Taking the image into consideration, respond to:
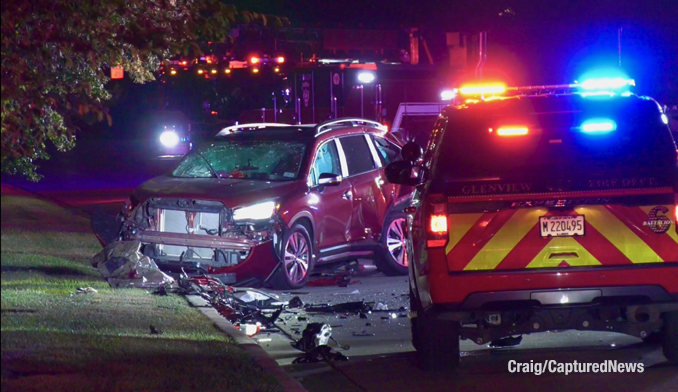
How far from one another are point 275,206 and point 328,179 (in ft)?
3.45

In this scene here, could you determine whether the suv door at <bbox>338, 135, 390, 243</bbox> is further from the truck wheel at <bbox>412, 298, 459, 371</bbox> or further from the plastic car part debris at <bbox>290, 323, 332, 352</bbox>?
the truck wheel at <bbox>412, 298, 459, 371</bbox>

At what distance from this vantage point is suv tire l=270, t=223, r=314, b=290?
11062 mm

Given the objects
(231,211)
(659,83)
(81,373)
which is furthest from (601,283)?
(659,83)

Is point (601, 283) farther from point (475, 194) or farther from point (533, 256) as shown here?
point (475, 194)

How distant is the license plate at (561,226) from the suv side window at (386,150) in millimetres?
6131

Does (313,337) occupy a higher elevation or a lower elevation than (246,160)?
lower

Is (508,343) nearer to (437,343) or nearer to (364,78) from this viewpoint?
(437,343)

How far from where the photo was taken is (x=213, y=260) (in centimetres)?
1095

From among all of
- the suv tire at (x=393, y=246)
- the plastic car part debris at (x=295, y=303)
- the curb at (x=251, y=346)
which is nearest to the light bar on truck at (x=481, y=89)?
the curb at (x=251, y=346)

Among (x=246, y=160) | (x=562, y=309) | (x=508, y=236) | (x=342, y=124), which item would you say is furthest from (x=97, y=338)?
(x=342, y=124)

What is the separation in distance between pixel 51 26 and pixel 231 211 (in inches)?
162

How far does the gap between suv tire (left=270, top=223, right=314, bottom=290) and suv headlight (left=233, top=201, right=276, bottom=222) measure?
1.01 feet

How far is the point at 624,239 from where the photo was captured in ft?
22.4

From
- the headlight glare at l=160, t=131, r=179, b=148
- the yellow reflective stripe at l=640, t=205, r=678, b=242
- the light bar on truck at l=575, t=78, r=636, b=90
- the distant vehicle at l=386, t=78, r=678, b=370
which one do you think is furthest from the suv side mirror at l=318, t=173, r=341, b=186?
the headlight glare at l=160, t=131, r=179, b=148
